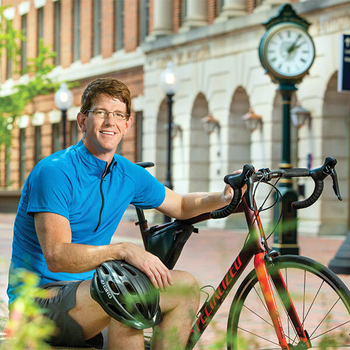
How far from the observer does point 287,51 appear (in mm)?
12992

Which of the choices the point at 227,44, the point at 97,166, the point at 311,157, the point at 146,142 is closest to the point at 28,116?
the point at 146,142

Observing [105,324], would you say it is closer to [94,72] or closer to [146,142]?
[146,142]

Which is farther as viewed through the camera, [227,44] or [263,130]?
[227,44]

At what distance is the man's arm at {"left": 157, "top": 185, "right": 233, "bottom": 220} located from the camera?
3.75 meters

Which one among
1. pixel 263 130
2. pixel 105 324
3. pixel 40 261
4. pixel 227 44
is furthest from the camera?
pixel 227 44

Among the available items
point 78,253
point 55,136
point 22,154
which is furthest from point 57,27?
point 78,253

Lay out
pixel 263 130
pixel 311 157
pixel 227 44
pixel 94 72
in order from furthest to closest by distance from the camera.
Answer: pixel 94 72, pixel 227 44, pixel 263 130, pixel 311 157

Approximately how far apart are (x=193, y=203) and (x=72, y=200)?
72cm

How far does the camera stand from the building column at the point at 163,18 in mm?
26172

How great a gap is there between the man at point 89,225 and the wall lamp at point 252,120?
1785 centimetres

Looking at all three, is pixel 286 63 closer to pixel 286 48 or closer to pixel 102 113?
pixel 286 48

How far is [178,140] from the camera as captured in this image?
83.0 feet

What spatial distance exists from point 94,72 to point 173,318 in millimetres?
27316

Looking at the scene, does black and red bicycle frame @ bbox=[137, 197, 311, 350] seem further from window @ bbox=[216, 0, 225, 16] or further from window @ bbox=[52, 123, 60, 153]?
window @ bbox=[52, 123, 60, 153]
